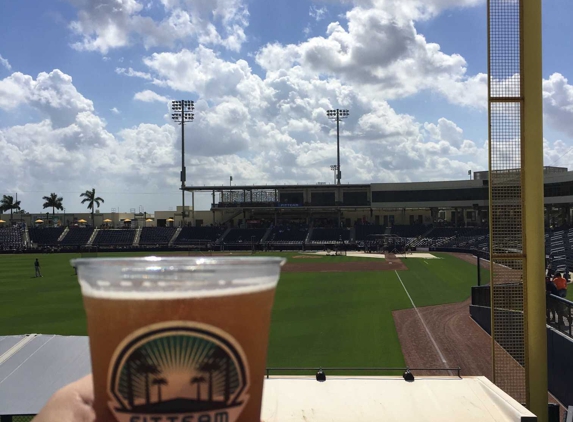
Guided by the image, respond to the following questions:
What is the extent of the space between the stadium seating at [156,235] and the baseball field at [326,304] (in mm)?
27832

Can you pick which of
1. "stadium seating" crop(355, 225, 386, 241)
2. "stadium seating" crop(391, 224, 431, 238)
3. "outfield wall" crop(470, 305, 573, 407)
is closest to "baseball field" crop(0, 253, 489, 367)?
"outfield wall" crop(470, 305, 573, 407)

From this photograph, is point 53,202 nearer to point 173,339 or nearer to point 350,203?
point 350,203

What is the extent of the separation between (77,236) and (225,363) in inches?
2890

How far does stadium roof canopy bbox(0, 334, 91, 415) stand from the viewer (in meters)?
6.41

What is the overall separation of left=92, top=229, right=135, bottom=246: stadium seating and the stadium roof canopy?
6038cm

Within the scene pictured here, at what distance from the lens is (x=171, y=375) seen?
125cm

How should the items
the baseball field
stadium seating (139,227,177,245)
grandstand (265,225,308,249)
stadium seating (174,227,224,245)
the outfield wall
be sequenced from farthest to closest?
stadium seating (139,227,177,245) → stadium seating (174,227,224,245) → grandstand (265,225,308,249) → the baseball field → the outfield wall

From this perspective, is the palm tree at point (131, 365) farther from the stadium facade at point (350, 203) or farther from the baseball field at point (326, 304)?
the stadium facade at point (350, 203)

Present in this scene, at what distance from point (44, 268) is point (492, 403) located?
39100mm

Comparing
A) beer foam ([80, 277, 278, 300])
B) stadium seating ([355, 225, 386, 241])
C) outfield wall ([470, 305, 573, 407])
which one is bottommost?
outfield wall ([470, 305, 573, 407])

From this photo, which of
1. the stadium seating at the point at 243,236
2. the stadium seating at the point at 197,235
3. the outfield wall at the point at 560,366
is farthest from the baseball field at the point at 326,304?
the stadium seating at the point at 197,235

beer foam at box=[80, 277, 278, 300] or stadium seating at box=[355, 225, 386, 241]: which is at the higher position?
beer foam at box=[80, 277, 278, 300]

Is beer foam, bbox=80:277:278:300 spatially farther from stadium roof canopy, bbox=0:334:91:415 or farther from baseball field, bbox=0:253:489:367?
baseball field, bbox=0:253:489:367

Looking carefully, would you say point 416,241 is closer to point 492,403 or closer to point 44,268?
point 44,268
